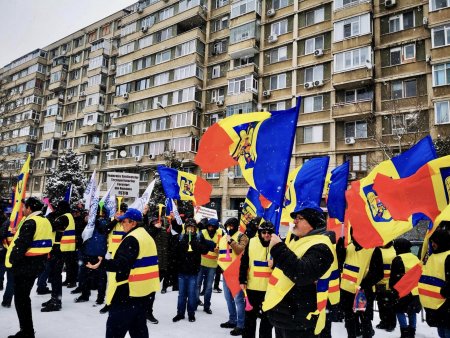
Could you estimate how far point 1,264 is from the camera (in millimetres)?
8023

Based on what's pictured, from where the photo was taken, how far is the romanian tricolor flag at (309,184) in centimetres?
569

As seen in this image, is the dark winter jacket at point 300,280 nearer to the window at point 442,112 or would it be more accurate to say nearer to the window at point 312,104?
the window at point 442,112

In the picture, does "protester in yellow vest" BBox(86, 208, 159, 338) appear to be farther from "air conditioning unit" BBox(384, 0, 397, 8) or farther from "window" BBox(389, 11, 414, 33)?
"air conditioning unit" BBox(384, 0, 397, 8)

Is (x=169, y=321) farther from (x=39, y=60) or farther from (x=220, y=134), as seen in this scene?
(x=39, y=60)

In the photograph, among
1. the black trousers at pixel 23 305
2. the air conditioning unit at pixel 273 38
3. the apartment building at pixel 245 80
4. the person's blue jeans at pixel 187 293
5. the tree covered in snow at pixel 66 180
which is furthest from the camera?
the tree covered in snow at pixel 66 180

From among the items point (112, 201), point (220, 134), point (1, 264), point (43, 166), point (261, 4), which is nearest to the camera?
point (220, 134)

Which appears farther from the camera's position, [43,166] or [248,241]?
[43,166]

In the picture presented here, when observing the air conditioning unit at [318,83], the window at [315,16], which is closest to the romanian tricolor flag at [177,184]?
Answer: the air conditioning unit at [318,83]

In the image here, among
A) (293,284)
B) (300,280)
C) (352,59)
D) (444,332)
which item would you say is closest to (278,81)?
(352,59)

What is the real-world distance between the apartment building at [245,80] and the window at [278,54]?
9 cm

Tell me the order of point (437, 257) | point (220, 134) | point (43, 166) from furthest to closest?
point (43, 166), point (220, 134), point (437, 257)

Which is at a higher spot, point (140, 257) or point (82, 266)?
point (140, 257)

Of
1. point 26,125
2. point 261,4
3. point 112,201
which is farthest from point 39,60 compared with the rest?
point 112,201

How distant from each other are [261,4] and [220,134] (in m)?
29.3
